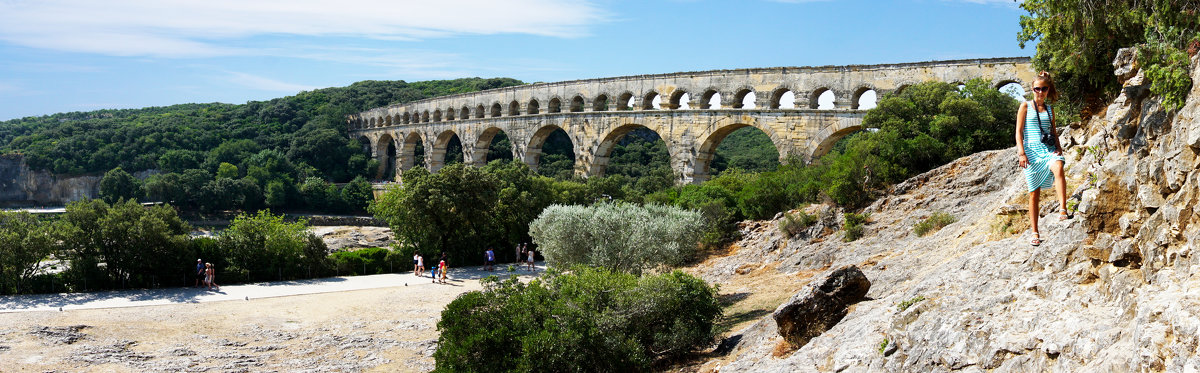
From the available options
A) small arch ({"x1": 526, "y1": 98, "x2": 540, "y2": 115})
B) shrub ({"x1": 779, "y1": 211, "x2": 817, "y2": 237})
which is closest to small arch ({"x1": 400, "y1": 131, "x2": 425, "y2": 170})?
small arch ({"x1": 526, "y1": 98, "x2": 540, "y2": 115})

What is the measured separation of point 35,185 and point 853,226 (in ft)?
173

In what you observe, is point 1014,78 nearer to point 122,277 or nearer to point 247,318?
point 247,318

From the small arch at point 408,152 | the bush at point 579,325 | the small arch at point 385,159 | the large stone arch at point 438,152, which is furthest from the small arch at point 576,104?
the small arch at point 385,159

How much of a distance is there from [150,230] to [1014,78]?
18.7 m

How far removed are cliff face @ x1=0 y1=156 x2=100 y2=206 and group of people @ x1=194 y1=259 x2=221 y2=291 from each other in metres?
38.4

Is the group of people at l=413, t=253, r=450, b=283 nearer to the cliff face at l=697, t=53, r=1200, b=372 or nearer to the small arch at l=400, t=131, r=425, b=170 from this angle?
the cliff face at l=697, t=53, r=1200, b=372

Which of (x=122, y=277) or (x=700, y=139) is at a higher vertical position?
(x=700, y=139)

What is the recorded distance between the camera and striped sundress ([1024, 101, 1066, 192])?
6.05 m

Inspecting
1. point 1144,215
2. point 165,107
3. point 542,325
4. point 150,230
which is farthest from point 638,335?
point 165,107

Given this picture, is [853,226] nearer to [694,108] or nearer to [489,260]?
Answer: [489,260]

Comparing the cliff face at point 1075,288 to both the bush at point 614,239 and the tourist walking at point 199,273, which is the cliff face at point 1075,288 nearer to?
the bush at point 614,239

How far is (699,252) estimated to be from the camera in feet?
57.2

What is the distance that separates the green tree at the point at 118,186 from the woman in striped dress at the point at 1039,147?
47709 millimetres

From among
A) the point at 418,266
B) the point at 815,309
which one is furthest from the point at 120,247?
the point at 815,309
